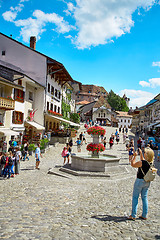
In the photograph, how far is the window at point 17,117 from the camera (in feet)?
77.4

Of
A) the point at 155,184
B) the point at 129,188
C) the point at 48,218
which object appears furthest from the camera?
the point at 155,184

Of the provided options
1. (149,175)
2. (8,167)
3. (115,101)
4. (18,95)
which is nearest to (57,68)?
(18,95)

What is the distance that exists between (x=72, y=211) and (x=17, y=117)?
1948 centimetres

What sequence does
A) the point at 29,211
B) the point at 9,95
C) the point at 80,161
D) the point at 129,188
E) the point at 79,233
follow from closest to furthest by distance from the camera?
the point at 79,233, the point at 29,211, the point at 129,188, the point at 80,161, the point at 9,95

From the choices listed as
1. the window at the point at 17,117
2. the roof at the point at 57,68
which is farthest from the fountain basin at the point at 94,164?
the roof at the point at 57,68

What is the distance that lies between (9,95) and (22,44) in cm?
1016

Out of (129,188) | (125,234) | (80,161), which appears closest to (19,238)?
(125,234)

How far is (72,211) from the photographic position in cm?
642

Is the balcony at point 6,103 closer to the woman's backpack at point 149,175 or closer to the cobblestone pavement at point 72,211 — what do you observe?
the cobblestone pavement at point 72,211

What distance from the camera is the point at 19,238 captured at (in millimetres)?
4426

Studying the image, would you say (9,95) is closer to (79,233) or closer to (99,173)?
(99,173)

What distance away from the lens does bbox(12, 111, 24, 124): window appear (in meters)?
23.6

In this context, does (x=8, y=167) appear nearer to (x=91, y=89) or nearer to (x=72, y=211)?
(x=72, y=211)

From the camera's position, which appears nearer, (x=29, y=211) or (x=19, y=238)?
(x=19, y=238)
